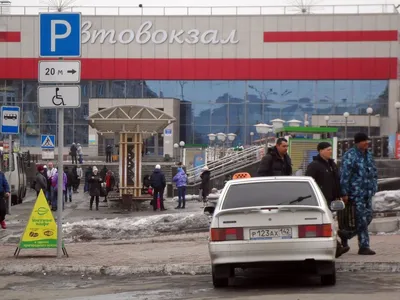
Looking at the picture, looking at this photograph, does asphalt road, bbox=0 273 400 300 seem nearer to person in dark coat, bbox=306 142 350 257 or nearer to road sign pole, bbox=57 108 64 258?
person in dark coat, bbox=306 142 350 257

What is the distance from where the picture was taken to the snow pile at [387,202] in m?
19.8

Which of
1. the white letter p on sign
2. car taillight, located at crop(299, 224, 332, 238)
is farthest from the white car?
the white letter p on sign

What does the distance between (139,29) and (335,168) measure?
6215 cm

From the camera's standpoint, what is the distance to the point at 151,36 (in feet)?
241

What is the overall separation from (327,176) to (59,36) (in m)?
4.68

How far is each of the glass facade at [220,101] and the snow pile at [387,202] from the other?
52.7 m

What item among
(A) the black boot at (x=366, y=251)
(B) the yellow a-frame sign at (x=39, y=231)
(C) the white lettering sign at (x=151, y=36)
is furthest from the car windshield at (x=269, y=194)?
(C) the white lettering sign at (x=151, y=36)

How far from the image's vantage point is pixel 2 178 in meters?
19.6

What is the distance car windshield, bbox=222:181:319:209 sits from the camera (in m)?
10.2

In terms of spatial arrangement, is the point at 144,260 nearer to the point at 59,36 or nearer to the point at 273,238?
the point at 59,36

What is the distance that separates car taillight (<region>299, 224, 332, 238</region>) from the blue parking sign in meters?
5.34

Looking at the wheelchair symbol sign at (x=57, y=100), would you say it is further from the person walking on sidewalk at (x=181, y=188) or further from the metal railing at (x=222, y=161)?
the metal railing at (x=222, y=161)

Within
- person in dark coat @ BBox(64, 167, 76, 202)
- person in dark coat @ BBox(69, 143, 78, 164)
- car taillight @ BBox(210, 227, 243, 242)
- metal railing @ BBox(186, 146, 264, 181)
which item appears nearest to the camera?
car taillight @ BBox(210, 227, 243, 242)

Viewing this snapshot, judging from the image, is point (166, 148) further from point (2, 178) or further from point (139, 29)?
point (2, 178)
